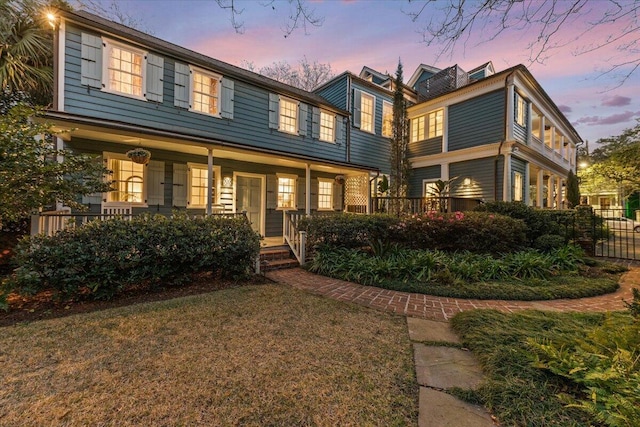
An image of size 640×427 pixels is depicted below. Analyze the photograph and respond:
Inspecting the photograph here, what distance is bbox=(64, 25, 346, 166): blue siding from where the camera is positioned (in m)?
6.26

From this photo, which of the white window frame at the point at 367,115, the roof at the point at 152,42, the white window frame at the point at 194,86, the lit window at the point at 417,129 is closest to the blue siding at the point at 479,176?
the lit window at the point at 417,129

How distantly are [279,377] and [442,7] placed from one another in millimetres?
3927

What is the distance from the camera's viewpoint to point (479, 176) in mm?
10992

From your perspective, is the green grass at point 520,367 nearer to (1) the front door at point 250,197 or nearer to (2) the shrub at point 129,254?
(2) the shrub at point 129,254

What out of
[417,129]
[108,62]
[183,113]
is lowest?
[183,113]

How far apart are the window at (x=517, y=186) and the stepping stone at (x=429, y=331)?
9.53 m

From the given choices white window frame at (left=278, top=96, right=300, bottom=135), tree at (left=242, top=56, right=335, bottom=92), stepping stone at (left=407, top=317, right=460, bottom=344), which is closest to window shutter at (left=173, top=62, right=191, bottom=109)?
white window frame at (left=278, top=96, right=300, bottom=135)

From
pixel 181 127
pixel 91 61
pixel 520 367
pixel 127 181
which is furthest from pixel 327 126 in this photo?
pixel 520 367

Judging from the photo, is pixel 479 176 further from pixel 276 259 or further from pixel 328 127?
pixel 276 259

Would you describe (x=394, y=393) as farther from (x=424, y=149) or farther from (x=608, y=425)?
(x=424, y=149)

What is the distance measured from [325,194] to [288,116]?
10.9 feet

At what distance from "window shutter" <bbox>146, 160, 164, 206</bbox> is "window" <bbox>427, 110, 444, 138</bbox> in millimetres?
11225

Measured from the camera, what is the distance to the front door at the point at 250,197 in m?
8.85

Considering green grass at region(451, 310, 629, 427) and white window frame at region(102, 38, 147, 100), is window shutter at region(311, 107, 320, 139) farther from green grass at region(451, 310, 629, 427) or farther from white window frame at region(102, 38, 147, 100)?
green grass at region(451, 310, 629, 427)
